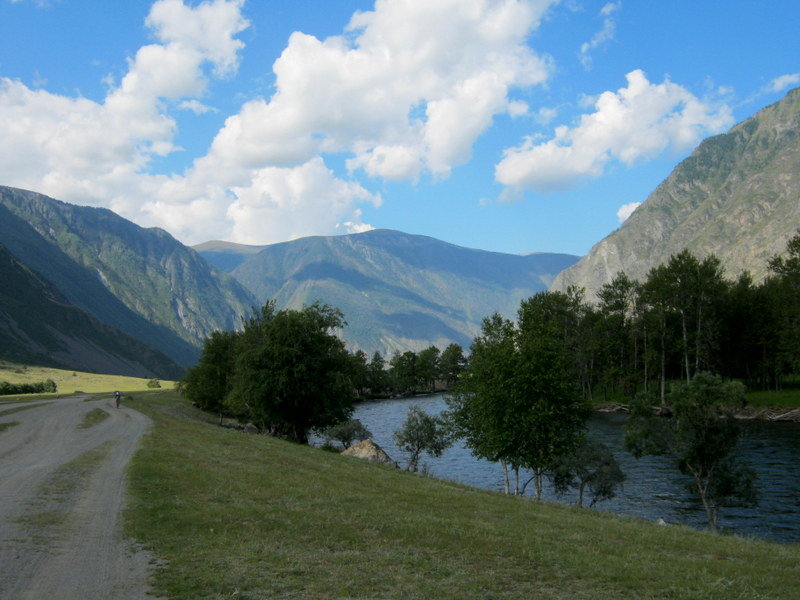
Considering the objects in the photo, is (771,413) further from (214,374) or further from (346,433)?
(214,374)

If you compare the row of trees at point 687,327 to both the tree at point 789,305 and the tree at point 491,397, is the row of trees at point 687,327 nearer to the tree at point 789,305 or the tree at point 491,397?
the tree at point 789,305

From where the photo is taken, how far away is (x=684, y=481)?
50.2 meters

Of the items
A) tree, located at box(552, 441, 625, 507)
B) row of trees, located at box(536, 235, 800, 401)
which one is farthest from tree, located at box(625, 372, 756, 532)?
row of trees, located at box(536, 235, 800, 401)

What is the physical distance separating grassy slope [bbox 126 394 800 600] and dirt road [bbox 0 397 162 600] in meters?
0.76

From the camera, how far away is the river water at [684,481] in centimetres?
3825

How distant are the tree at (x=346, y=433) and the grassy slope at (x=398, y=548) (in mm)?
42211

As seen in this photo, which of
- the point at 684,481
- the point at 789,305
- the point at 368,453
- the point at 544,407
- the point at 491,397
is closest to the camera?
the point at 544,407

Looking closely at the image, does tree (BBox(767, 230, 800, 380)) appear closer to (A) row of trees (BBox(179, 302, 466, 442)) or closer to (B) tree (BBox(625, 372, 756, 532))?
(B) tree (BBox(625, 372, 756, 532))

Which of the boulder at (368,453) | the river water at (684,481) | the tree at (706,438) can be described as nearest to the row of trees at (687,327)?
the river water at (684,481)

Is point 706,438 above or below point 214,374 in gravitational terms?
below

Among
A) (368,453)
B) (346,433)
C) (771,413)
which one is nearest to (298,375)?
(368,453)

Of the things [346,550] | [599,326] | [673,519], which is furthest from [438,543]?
[599,326]

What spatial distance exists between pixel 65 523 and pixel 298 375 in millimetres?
43510

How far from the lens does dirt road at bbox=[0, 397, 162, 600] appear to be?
11422mm
